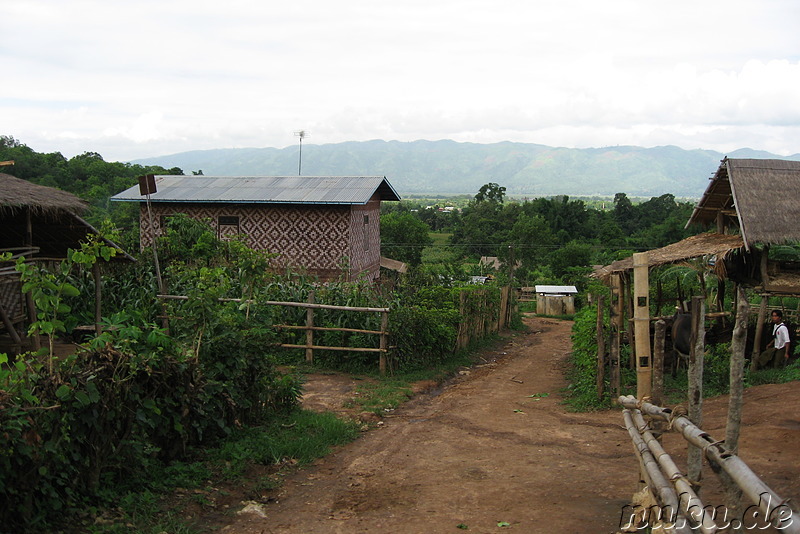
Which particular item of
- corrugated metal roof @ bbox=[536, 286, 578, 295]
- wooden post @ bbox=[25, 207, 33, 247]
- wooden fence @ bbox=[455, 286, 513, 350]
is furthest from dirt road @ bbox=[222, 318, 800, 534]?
corrugated metal roof @ bbox=[536, 286, 578, 295]

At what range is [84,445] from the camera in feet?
17.2

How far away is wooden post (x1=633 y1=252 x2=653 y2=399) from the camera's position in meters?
7.02

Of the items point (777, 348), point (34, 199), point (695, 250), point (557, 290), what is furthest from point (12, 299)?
point (557, 290)

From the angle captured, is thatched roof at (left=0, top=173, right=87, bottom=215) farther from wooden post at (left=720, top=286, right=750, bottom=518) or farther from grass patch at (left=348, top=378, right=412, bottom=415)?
wooden post at (left=720, top=286, right=750, bottom=518)

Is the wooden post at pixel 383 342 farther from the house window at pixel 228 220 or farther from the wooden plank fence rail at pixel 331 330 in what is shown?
the house window at pixel 228 220

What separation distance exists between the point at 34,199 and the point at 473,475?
308 inches

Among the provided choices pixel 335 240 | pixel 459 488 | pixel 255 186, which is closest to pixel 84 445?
pixel 459 488

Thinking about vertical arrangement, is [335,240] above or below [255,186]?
below

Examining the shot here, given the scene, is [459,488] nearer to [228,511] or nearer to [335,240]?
[228,511]

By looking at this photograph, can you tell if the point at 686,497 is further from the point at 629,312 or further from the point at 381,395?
the point at 629,312

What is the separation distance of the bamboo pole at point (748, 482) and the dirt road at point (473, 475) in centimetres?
148

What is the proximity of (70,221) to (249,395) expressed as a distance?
18.8ft

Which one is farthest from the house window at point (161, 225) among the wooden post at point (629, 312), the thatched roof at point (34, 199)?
the wooden post at point (629, 312)

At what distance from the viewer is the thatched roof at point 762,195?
8797mm
